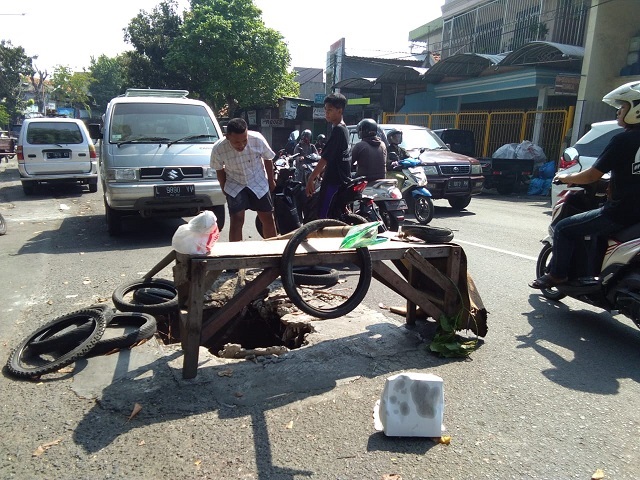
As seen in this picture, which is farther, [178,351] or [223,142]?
[223,142]

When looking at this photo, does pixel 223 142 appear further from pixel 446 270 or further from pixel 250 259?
pixel 446 270

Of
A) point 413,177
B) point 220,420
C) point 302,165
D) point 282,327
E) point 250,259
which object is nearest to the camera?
point 220,420

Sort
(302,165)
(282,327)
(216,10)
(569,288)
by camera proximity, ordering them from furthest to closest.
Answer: (216,10), (302,165), (282,327), (569,288)

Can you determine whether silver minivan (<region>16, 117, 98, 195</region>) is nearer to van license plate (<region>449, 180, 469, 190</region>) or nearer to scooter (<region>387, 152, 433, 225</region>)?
scooter (<region>387, 152, 433, 225</region>)

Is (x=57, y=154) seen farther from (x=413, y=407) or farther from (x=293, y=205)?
(x=413, y=407)

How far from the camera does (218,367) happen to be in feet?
11.1

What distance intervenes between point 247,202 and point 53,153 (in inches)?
355

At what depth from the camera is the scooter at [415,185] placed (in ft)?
29.7

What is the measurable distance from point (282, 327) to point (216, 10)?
82.9 ft

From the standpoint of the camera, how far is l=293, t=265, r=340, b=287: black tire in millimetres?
5031

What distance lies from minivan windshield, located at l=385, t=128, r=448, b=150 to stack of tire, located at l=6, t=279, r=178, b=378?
27.4 ft

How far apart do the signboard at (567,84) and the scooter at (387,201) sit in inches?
470

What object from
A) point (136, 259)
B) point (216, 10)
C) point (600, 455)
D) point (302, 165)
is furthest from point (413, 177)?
point (216, 10)

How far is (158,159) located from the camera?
726cm
